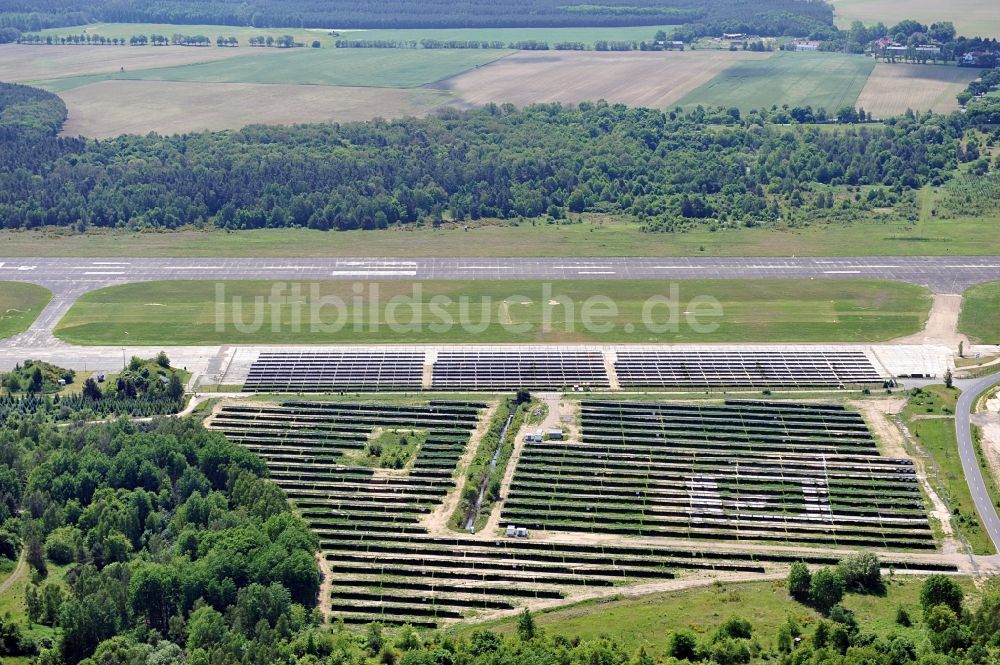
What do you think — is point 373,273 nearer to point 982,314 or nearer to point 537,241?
point 537,241

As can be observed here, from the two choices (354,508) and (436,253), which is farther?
(436,253)

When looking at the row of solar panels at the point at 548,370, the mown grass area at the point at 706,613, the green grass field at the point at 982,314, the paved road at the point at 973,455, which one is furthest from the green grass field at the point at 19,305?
the green grass field at the point at 982,314

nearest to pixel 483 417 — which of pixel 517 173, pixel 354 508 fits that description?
pixel 354 508

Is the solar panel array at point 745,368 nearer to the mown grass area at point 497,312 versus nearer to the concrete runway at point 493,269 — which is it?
the mown grass area at point 497,312

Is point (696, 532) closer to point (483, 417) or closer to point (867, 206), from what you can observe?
point (483, 417)

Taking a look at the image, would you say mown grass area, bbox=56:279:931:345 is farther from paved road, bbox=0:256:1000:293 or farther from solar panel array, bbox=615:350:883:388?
solar panel array, bbox=615:350:883:388
